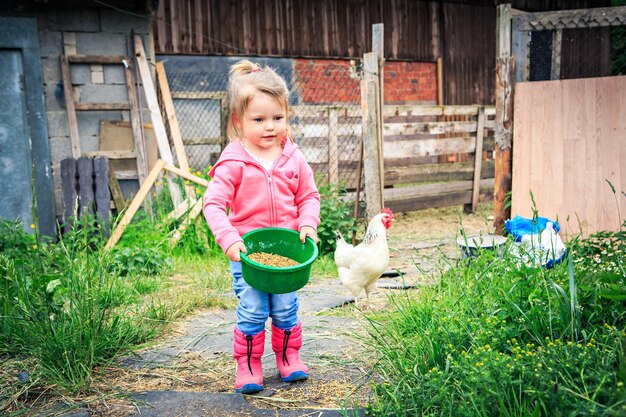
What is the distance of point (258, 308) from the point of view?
9.95ft

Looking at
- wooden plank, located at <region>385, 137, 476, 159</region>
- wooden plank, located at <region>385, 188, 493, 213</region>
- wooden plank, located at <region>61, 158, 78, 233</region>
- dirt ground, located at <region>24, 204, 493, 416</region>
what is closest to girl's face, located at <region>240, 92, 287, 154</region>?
dirt ground, located at <region>24, 204, 493, 416</region>

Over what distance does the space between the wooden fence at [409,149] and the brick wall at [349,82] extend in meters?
2.04

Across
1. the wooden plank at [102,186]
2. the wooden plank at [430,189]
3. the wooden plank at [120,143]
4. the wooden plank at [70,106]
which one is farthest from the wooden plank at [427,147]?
the wooden plank at [70,106]

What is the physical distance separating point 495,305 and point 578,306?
466mm

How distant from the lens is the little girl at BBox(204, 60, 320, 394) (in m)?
2.94

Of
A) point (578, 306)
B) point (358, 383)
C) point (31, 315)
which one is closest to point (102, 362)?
point (31, 315)

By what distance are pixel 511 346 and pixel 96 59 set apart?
24.0 ft

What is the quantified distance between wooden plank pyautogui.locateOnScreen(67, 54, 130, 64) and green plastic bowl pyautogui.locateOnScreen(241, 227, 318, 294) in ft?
20.5

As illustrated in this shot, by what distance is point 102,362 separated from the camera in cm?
329

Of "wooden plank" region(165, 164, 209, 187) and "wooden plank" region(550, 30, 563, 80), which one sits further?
"wooden plank" region(165, 164, 209, 187)

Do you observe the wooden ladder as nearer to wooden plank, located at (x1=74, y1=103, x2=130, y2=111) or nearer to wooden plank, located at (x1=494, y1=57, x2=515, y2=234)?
wooden plank, located at (x1=74, y1=103, x2=130, y2=111)

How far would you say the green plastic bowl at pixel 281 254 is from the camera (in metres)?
2.69

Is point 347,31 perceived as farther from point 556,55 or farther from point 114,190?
point 114,190

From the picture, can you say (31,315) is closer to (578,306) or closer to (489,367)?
(489,367)
